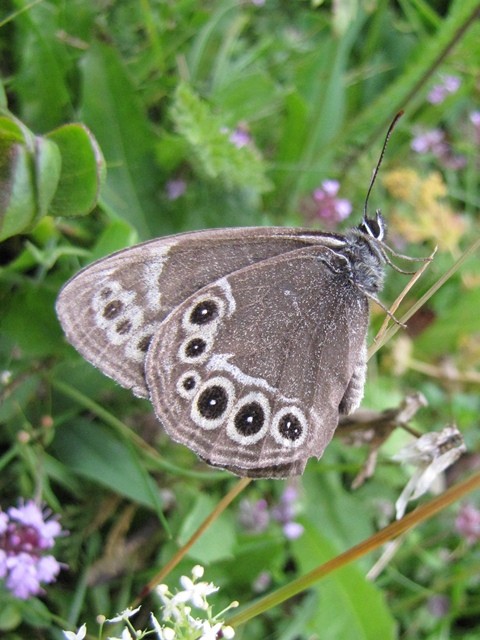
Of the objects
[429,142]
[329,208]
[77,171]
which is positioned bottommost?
[429,142]

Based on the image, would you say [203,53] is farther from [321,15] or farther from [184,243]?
[184,243]

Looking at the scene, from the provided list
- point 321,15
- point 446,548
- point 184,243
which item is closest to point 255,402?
point 184,243

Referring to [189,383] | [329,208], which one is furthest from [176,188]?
[189,383]

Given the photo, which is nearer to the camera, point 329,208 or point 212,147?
point 212,147

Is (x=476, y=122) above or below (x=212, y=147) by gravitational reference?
below

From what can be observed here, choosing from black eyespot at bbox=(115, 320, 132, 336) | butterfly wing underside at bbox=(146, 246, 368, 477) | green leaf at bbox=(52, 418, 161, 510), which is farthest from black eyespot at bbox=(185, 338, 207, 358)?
green leaf at bbox=(52, 418, 161, 510)

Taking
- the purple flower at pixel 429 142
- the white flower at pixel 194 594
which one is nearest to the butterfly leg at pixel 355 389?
the white flower at pixel 194 594

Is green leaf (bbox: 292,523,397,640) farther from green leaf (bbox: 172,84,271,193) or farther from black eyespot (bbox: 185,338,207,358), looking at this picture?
green leaf (bbox: 172,84,271,193)

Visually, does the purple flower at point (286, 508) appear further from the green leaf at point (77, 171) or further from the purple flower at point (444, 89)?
the purple flower at point (444, 89)

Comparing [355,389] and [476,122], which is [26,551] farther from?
[476,122]
